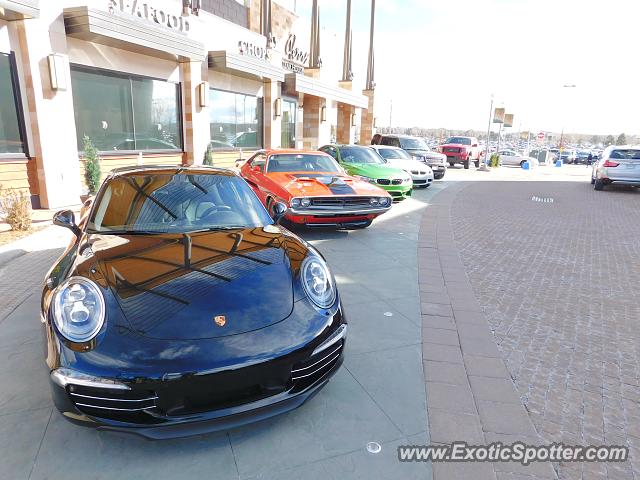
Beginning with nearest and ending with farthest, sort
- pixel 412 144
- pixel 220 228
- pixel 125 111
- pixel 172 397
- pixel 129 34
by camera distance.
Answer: pixel 172 397
pixel 220 228
pixel 129 34
pixel 125 111
pixel 412 144

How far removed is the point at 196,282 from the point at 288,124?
1857 centimetres

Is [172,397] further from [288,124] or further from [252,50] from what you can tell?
[288,124]

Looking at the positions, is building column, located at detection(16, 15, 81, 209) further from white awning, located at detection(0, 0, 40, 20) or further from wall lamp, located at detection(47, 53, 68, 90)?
white awning, located at detection(0, 0, 40, 20)

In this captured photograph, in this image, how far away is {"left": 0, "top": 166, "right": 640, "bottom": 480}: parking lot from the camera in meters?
2.19

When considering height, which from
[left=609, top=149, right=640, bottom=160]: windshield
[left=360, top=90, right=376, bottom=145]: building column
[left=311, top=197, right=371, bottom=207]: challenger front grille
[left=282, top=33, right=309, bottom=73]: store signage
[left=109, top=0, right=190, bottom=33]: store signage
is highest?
[left=282, top=33, right=309, bottom=73]: store signage

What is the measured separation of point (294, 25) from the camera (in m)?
20.2

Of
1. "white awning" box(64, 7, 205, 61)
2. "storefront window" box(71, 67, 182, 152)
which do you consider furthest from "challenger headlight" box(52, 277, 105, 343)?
"storefront window" box(71, 67, 182, 152)

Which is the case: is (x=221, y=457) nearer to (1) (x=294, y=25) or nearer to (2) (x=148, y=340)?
(2) (x=148, y=340)

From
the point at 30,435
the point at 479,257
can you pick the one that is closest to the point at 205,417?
the point at 30,435

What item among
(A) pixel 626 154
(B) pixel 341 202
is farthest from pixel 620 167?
(B) pixel 341 202

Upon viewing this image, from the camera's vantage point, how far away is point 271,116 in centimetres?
1689

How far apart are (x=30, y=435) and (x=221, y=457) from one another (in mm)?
1149

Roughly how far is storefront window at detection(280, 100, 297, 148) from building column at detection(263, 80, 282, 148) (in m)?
Answer: 1.67

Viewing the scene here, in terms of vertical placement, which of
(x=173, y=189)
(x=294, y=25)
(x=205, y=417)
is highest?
(x=294, y=25)
